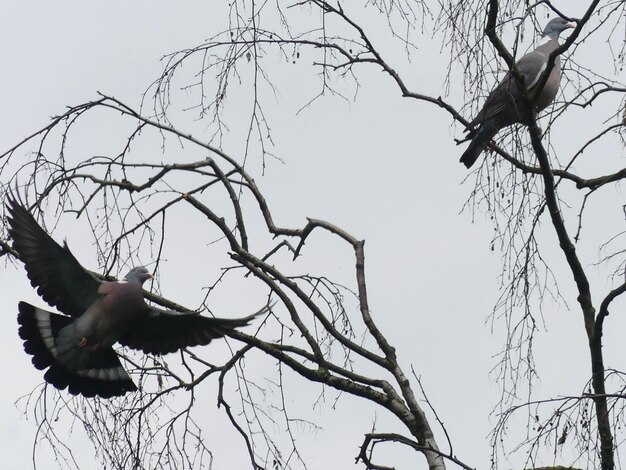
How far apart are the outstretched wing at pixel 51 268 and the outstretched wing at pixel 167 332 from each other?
0.98 ft

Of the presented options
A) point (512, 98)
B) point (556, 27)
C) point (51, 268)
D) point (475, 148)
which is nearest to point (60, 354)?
point (51, 268)

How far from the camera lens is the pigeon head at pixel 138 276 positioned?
5.11m

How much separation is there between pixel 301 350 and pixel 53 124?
1411mm

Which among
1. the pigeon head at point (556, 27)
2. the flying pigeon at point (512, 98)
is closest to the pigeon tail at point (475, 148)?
the flying pigeon at point (512, 98)

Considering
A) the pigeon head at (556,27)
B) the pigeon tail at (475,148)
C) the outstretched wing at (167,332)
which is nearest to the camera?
the outstretched wing at (167,332)

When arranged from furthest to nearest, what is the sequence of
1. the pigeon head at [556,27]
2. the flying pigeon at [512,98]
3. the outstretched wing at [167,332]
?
the pigeon head at [556,27]
the outstretched wing at [167,332]
the flying pigeon at [512,98]

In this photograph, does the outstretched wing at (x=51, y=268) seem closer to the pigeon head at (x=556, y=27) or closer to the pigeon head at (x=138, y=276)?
the pigeon head at (x=138, y=276)

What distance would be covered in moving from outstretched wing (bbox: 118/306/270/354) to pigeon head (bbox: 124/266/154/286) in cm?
23

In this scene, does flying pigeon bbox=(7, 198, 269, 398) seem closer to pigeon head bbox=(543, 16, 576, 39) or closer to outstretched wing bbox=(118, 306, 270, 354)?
outstretched wing bbox=(118, 306, 270, 354)

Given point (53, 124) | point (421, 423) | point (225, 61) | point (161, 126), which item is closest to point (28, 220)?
point (53, 124)

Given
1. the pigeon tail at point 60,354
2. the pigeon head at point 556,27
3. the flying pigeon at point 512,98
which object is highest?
the pigeon head at point 556,27

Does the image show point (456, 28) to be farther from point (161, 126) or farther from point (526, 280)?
point (161, 126)

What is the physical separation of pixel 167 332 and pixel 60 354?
0.55 metres

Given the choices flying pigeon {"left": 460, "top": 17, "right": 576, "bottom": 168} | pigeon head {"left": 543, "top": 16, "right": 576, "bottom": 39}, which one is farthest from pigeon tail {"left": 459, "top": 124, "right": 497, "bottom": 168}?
pigeon head {"left": 543, "top": 16, "right": 576, "bottom": 39}
